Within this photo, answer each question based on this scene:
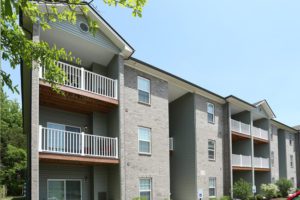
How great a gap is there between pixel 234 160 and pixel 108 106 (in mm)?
15654

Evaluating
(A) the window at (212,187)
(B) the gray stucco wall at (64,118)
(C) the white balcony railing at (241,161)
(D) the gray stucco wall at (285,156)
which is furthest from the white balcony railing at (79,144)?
(D) the gray stucco wall at (285,156)

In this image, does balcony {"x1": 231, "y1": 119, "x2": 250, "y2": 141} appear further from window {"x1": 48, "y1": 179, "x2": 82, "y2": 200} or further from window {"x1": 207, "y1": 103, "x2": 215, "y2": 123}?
window {"x1": 48, "y1": 179, "x2": 82, "y2": 200}

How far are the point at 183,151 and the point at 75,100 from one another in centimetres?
1200

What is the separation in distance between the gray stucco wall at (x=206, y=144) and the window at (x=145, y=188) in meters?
5.72

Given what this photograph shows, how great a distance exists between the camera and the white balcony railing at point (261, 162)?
116 ft

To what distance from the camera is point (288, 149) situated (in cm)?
4828

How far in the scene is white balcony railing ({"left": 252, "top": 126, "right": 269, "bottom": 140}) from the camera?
36112 mm

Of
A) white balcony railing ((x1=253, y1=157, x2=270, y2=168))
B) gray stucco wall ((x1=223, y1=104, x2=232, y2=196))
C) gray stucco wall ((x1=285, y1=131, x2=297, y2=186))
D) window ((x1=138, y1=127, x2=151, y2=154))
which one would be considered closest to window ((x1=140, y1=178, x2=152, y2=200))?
window ((x1=138, y1=127, x2=151, y2=154))

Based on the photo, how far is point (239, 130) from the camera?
32938mm

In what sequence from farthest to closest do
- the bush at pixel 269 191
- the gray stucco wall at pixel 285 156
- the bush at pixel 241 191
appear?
the gray stucco wall at pixel 285 156 → the bush at pixel 269 191 → the bush at pixel 241 191

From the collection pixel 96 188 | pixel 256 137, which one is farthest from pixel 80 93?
pixel 256 137

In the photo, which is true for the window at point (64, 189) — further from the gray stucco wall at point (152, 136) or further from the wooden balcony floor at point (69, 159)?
the gray stucco wall at point (152, 136)

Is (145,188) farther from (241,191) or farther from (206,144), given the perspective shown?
(241,191)

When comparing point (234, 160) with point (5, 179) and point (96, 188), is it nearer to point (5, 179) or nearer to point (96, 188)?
point (96, 188)
